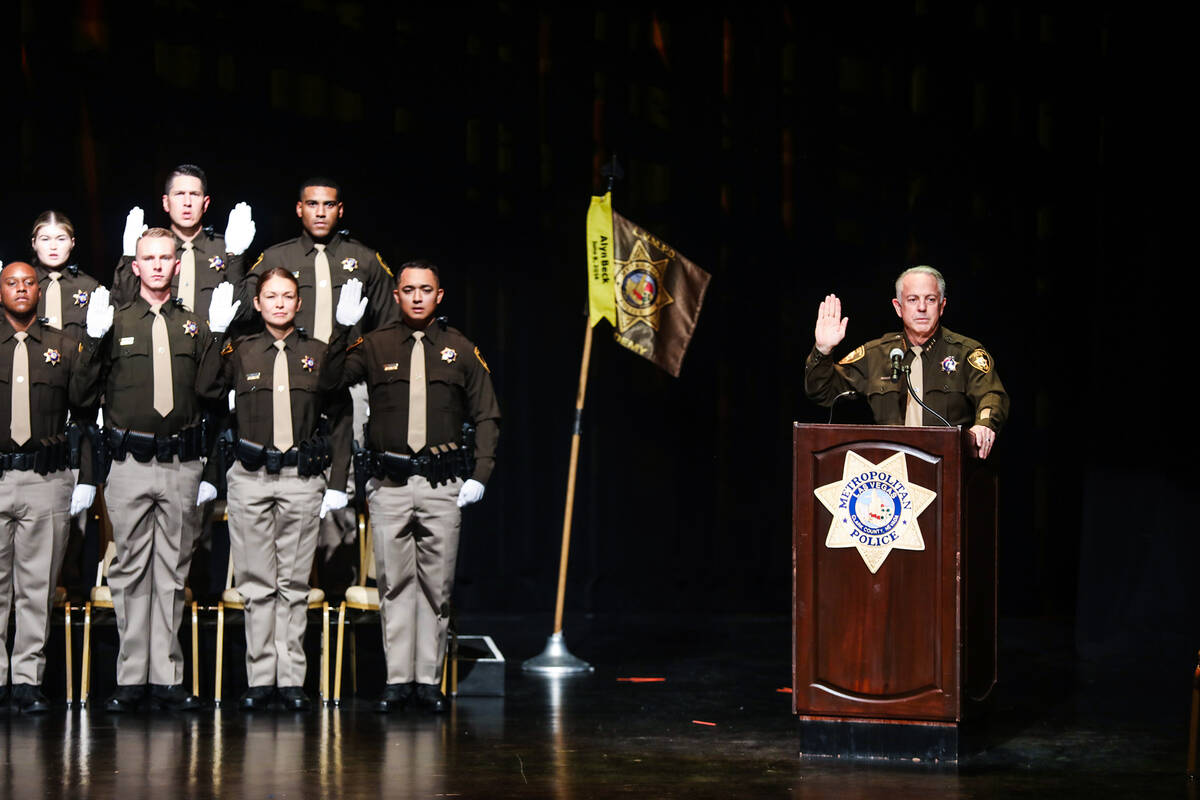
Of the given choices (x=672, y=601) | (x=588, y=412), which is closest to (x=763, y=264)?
(x=588, y=412)

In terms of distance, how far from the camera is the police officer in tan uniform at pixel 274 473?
5.43 meters

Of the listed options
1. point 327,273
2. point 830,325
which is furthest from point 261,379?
point 830,325

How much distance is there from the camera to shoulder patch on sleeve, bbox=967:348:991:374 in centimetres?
490

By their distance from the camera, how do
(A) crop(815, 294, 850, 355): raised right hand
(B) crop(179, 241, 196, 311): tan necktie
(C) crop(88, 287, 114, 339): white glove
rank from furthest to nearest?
(B) crop(179, 241, 196, 311): tan necktie
(C) crop(88, 287, 114, 339): white glove
(A) crop(815, 294, 850, 355): raised right hand

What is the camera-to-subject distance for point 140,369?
5391 millimetres

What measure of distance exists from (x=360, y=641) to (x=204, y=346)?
Answer: 1.19 m

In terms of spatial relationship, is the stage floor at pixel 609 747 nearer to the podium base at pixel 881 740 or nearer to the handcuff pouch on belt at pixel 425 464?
the podium base at pixel 881 740

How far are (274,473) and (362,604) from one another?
638 millimetres

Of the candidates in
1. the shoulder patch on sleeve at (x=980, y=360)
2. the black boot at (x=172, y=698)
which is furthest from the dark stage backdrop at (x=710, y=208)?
the shoulder patch on sleeve at (x=980, y=360)

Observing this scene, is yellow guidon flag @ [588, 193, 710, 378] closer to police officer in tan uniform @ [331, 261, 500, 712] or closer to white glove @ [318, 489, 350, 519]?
police officer in tan uniform @ [331, 261, 500, 712]

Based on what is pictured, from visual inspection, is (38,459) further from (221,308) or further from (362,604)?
(362,604)

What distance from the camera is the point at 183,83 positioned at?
292 inches

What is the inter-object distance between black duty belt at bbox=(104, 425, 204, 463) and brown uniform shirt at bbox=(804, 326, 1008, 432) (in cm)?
206

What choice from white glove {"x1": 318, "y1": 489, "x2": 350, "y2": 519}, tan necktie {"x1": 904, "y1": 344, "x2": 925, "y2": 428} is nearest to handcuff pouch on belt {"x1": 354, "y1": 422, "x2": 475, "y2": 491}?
white glove {"x1": 318, "y1": 489, "x2": 350, "y2": 519}
